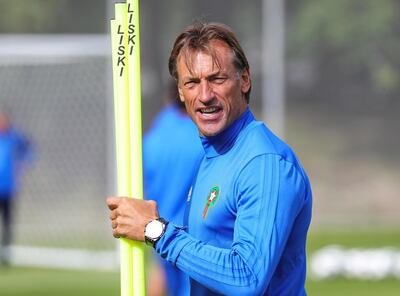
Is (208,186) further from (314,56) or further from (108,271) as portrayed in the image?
(314,56)

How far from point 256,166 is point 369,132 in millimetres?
18319

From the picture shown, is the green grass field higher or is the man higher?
the green grass field

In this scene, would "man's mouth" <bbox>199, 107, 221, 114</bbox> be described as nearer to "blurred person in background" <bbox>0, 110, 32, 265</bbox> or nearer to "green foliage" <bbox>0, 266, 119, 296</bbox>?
"green foliage" <bbox>0, 266, 119, 296</bbox>

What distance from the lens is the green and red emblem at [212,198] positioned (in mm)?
4203

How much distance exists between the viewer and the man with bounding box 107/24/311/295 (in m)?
3.98

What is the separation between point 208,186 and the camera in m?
4.30

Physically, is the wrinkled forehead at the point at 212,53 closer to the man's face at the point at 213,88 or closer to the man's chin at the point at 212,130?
the man's face at the point at 213,88

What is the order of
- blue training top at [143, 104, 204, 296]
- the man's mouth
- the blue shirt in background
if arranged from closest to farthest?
the man's mouth < blue training top at [143, 104, 204, 296] < the blue shirt in background

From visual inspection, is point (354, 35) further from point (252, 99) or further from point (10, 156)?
point (10, 156)

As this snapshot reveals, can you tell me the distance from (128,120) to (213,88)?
0.30 m

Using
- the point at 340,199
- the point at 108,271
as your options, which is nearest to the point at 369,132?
the point at 340,199

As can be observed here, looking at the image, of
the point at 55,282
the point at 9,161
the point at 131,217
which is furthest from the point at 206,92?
the point at 9,161

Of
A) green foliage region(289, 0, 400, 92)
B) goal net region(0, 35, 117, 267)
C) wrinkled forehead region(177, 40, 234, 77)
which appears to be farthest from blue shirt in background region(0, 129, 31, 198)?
wrinkled forehead region(177, 40, 234, 77)

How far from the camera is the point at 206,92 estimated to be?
4.14 m
